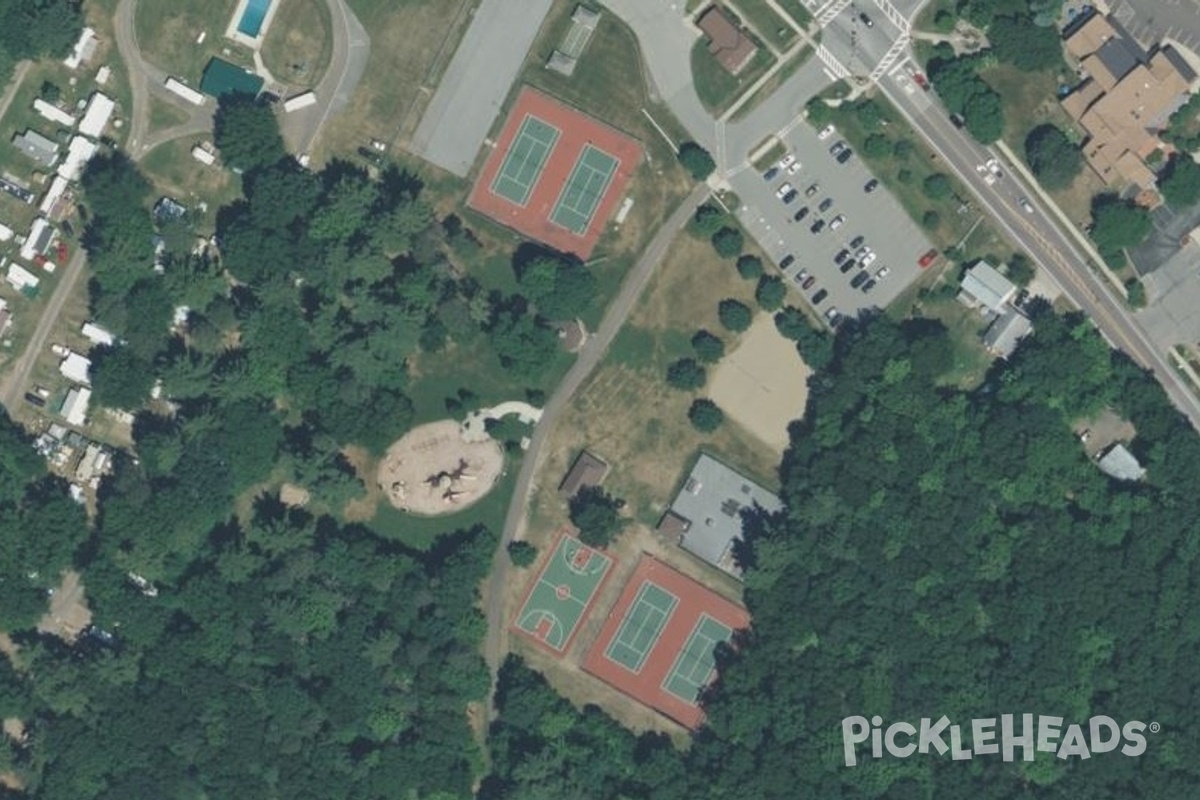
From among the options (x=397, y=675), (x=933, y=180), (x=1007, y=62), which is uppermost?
(x=1007, y=62)

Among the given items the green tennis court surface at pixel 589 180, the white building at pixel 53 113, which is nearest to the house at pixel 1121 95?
the green tennis court surface at pixel 589 180

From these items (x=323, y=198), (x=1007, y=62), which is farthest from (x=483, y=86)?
(x=1007, y=62)

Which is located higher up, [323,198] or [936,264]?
[936,264]

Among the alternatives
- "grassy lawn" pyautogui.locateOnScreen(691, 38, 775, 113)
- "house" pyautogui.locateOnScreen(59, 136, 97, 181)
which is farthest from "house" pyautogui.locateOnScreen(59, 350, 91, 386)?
"grassy lawn" pyautogui.locateOnScreen(691, 38, 775, 113)

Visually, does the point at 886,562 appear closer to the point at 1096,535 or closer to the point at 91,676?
the point at 1096,535

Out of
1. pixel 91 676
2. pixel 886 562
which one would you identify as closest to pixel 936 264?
pixel 886 562
